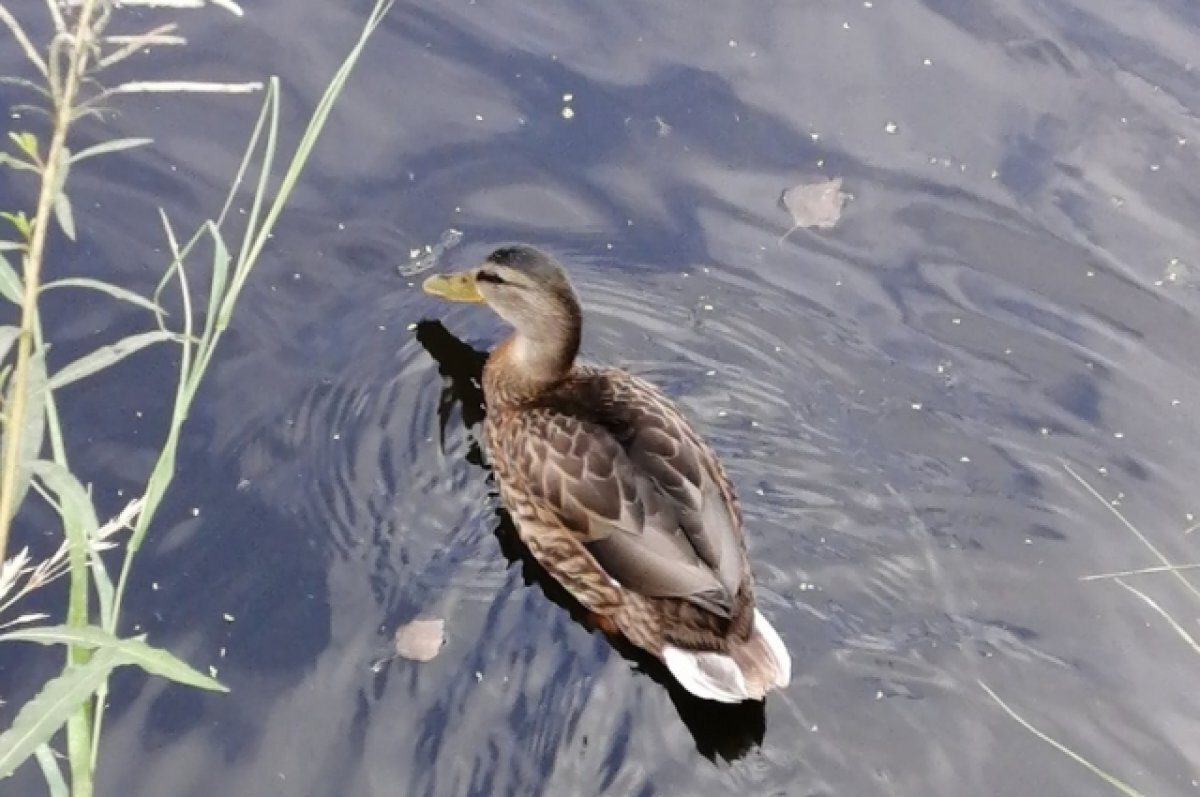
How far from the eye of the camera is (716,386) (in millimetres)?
4672

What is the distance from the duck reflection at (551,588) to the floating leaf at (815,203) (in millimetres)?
1266

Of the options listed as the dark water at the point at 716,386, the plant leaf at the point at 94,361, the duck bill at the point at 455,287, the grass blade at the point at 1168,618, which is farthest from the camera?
the duck bill at the point at 455,287

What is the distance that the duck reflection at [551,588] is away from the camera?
3844mm

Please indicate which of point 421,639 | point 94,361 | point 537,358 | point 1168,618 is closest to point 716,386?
point 537,358

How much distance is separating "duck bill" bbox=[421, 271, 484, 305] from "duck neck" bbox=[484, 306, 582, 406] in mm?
211

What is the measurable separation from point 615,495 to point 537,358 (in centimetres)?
75

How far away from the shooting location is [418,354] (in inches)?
187

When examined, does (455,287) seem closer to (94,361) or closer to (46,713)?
(94,361)

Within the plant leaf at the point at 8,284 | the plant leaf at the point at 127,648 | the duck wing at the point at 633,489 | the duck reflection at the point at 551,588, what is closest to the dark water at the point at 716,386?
the duck reflection at the point at 551,588

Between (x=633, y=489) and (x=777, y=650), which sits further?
(x=633, y=489)

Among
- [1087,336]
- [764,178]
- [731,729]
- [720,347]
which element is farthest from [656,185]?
[731,729]

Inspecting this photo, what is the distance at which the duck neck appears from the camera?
14.7ft

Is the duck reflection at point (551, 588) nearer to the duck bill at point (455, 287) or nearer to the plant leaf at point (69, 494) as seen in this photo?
the duck bill at point (455, 287)

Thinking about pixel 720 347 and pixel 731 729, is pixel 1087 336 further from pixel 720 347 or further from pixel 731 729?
pixel 731 729
